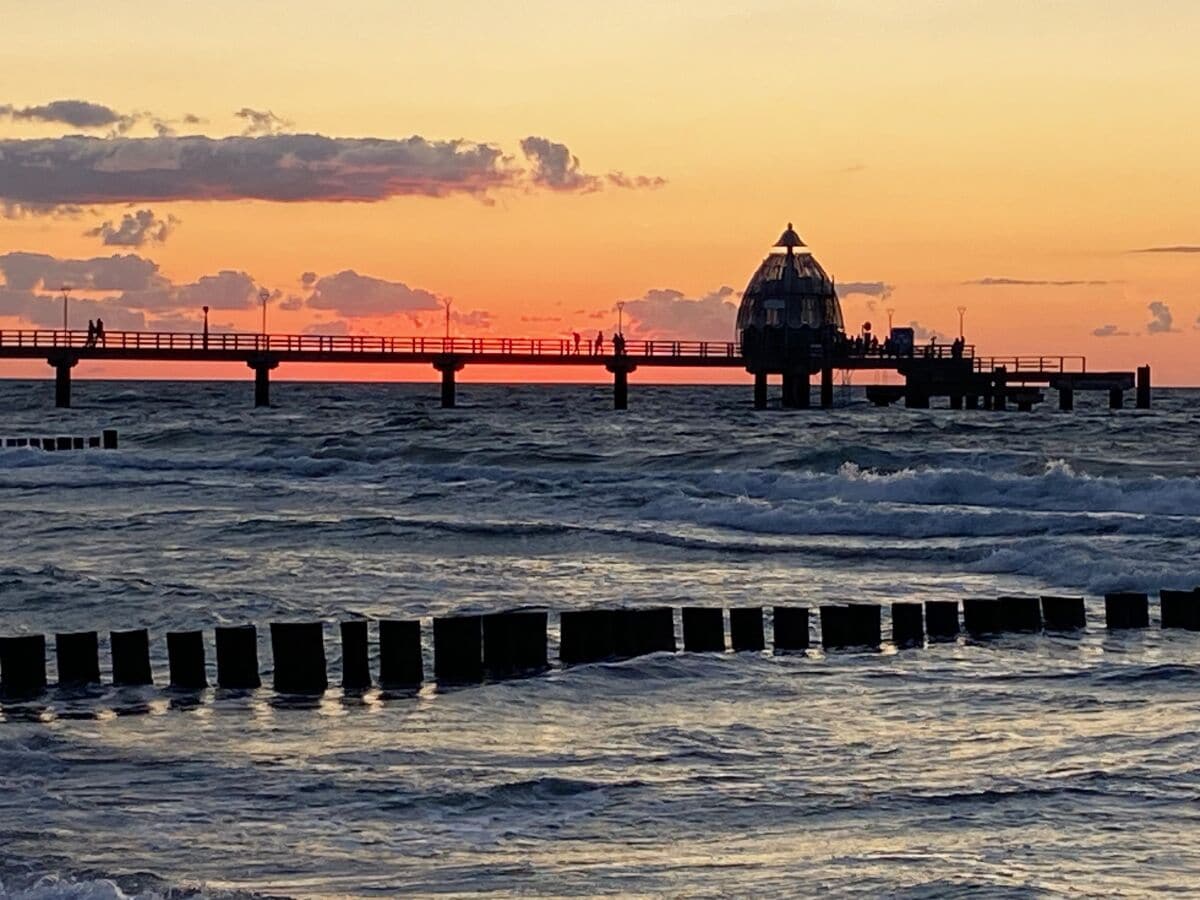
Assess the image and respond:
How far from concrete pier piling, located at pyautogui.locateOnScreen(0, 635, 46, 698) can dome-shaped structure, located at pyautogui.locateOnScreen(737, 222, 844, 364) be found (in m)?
93.5

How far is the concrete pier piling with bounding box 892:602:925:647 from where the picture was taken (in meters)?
18.6

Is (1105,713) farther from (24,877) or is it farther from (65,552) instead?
(65,552)

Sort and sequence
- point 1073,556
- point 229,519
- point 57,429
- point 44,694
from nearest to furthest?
1. point 44,694
2. point 1073,556
3. point 229,519
4. point 57,429

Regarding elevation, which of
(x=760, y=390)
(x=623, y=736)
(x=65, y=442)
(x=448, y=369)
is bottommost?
(x=65, y=442)

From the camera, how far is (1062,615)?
19.3 metres

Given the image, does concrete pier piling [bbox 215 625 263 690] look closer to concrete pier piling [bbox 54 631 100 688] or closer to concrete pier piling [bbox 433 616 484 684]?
concrete pier piling [bbox 54 631 100 688]

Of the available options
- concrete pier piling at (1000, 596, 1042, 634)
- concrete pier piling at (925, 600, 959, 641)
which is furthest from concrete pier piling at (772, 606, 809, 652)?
concrete pier piling at (1000, 596, 1042, 634)

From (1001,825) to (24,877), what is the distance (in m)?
5.24

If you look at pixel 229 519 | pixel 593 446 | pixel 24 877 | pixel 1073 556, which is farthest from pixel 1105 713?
pixel 593 446

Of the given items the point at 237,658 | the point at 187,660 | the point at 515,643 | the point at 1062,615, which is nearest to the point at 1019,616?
the point at 1062,615

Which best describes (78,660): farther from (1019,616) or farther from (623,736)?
(1019,616)

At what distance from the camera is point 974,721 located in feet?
46.6

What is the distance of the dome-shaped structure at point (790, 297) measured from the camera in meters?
113

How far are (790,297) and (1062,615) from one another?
95262 millimetres
